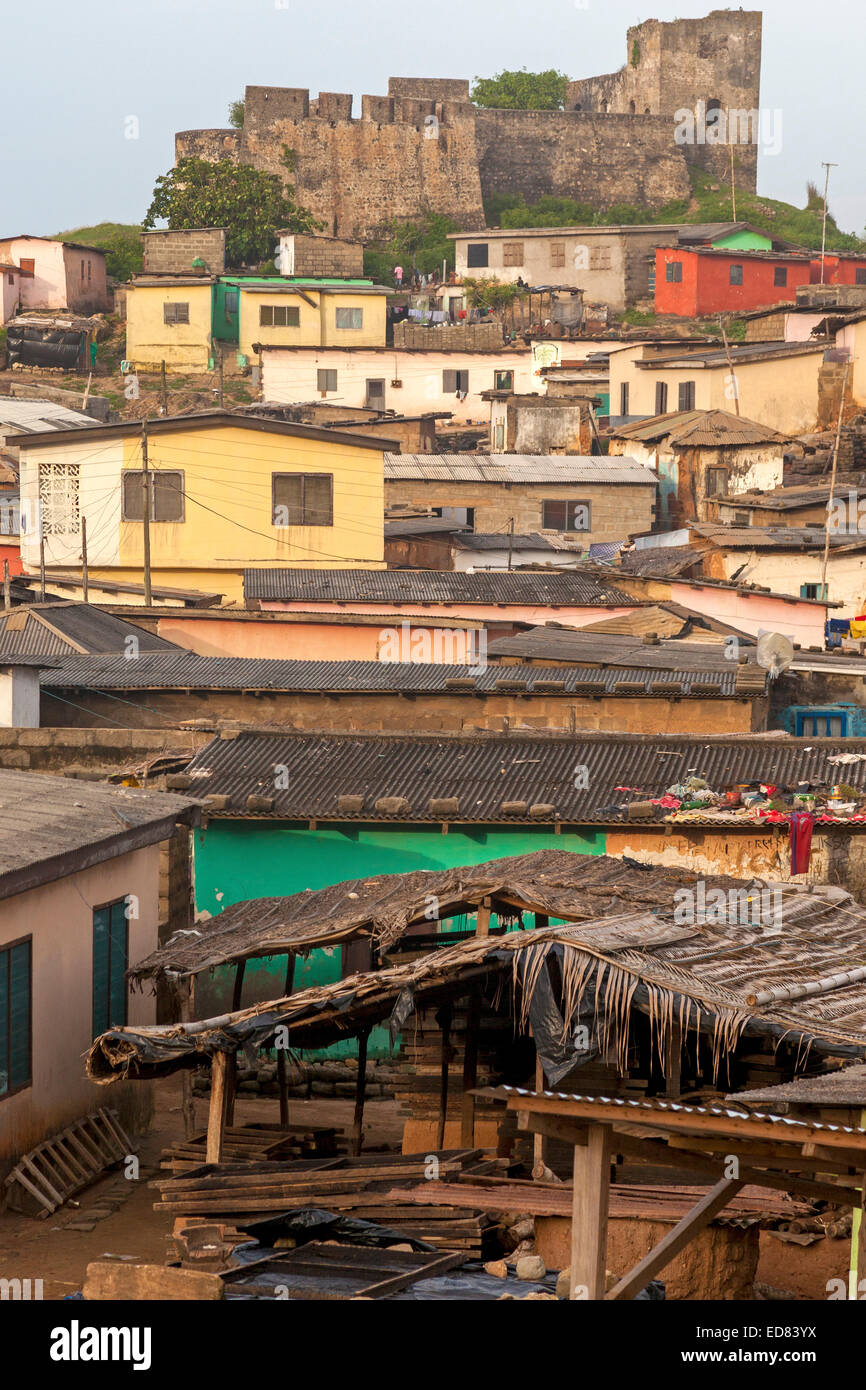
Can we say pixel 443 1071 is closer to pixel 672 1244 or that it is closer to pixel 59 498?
pixel 672 1244

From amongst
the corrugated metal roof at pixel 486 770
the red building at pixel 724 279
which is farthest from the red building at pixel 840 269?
the corrugated metal roof at pixel 486 770

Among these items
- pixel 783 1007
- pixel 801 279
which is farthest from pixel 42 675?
pixel 801 279

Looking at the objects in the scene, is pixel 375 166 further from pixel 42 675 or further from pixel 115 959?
pixel 115 959

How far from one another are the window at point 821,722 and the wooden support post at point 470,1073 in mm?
12481

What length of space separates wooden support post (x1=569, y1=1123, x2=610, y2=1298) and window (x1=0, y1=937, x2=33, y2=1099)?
5.67 meters

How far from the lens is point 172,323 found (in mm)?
55562

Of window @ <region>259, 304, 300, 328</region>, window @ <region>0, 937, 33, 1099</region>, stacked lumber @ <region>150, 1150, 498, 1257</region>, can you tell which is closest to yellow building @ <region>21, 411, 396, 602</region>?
window @ <region>259, 304, 300, 328</region>

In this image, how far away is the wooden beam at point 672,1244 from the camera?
820cm

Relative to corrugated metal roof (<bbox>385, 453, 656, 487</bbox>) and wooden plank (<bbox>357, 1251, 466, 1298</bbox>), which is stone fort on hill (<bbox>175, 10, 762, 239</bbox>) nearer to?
corrugated metal roof (<bbox>385, 453, 656, 487</bbox>)

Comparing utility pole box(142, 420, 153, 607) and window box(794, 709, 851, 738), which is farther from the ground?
utility pole box(142, 420, 153, 607)

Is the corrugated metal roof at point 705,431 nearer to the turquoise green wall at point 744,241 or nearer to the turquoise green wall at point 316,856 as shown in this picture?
the turquoise green wall at point 744,241

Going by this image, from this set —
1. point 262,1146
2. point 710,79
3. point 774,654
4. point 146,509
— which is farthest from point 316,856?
point 710,79

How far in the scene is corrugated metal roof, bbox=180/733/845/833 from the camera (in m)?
17.6
